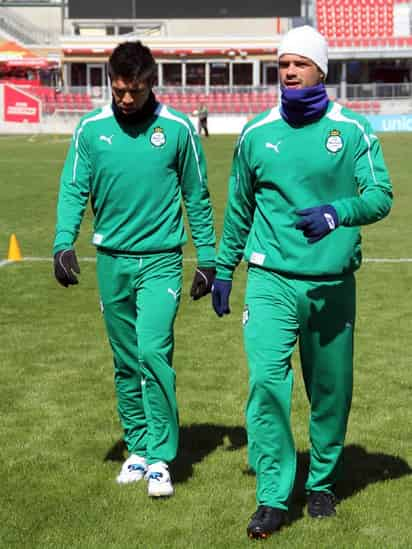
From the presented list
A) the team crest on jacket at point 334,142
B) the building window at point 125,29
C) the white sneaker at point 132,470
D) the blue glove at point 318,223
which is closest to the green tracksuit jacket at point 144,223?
the white sneaker at point 132,470

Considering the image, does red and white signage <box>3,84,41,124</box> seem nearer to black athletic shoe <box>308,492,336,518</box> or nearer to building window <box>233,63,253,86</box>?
building window <box>233,63,253,86</box>

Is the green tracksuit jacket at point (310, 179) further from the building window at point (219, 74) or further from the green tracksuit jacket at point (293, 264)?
the building window at point (219, 74)

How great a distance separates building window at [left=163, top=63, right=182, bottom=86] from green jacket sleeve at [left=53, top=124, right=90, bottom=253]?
61.4 meters

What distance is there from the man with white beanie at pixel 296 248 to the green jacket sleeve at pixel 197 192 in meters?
0.46

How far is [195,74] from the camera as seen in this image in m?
66.2

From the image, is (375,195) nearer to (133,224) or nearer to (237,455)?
(133,224)

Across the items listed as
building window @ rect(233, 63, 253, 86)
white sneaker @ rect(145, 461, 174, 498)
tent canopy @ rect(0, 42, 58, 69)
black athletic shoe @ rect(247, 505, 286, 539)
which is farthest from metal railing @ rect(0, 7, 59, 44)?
black athletic shoe @ rect(247, 505, 286, 539)

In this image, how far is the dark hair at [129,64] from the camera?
486cm

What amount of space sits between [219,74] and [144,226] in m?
62.1

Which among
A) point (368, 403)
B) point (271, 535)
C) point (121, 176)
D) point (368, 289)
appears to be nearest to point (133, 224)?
point (121, 176)

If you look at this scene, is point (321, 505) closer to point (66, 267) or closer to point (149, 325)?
point (149, 325)

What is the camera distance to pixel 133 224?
16.8ft

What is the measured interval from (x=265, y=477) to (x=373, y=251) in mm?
9516

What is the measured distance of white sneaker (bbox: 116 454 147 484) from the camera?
5.33 metres
